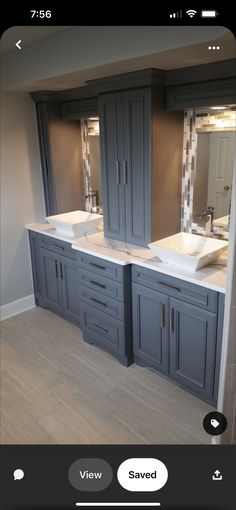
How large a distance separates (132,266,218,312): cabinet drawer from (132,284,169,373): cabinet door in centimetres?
4

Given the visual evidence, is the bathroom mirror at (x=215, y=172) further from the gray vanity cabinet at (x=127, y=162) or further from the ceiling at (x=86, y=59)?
the ceiling at (x=86, y=59)

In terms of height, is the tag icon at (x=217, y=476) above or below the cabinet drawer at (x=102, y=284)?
above

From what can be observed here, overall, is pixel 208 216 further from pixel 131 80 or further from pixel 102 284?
pixel 131 80

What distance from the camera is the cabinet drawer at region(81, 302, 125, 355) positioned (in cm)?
212

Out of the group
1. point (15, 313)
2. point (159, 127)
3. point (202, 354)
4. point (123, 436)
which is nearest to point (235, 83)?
point (159, 127)

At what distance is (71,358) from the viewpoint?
2.25 m

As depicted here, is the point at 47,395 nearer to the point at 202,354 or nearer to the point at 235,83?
the point at 202,354

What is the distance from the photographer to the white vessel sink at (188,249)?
1728 millimetres

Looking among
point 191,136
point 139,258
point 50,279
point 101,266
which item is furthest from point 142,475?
point 50,279

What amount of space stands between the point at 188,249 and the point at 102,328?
73cm

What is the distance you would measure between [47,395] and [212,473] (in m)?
1.61

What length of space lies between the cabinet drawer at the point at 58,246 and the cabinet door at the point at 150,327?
2.00 feet
